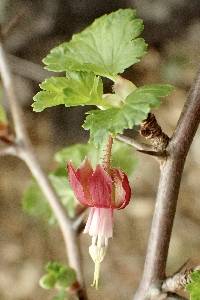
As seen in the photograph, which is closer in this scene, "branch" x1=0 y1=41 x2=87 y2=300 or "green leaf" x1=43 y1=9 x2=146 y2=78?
"green leaf" x1=43 y1=9 x2=146 y2=78

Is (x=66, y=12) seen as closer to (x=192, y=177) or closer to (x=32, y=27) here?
(x=32, y=27)

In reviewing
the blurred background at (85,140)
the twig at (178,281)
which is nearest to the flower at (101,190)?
the twig at (178,281)

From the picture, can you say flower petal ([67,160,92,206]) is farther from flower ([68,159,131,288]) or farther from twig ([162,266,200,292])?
twig ([162,266,200,292])

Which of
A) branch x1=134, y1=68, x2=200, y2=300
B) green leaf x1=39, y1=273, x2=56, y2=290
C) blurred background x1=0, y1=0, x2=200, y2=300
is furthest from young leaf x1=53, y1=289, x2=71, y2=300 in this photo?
blurred background x1=0, y1=0, x2=200, y2=300

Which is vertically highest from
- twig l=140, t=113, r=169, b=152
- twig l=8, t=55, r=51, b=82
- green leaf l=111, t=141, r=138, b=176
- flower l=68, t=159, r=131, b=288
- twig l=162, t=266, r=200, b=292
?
twig l=8, t=55, r=51, b=82

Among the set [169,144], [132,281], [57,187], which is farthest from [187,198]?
[169,144]

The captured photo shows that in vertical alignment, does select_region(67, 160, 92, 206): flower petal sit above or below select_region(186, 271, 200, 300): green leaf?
above
